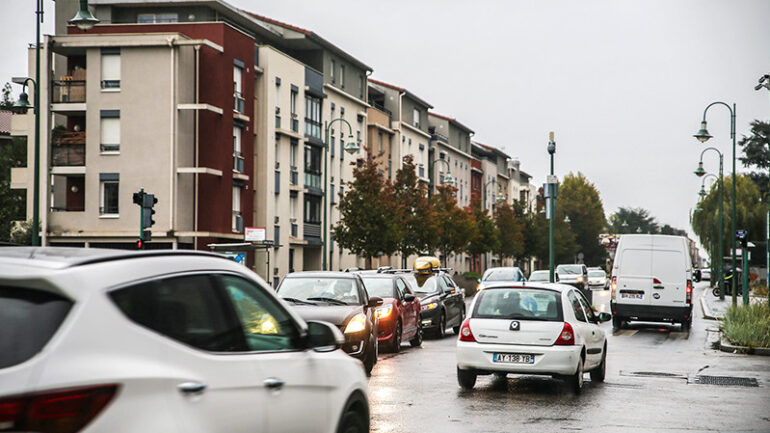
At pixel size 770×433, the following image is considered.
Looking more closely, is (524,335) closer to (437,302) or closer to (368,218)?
(437,302)

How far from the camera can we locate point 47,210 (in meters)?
47.6

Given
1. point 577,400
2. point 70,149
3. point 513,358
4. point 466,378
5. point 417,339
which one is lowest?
point 417,339

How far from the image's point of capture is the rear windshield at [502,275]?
41000 mm

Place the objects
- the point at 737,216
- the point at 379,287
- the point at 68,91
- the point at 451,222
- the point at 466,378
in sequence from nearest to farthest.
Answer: the point at 466,378
the point at 379,287
the point at 68,91
the point at 737,216
the point at 451,222

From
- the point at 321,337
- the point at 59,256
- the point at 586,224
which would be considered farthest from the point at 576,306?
the point at 586,224

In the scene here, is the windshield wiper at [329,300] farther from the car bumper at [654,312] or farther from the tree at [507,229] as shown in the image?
the tree at [507,229]

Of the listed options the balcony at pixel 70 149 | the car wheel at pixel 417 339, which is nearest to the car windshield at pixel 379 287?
the car wheel at pixel 417 339

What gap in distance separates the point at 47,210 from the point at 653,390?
38.8 m

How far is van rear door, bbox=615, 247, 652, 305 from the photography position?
92.7 ft

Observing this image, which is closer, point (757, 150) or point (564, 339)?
point (564, 339)

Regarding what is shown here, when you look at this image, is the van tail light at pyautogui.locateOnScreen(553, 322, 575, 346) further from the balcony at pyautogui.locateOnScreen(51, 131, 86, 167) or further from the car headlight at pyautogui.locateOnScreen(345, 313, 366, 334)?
the balcony at pyautogui.locateOnScreen(51, 131, 86, 167)

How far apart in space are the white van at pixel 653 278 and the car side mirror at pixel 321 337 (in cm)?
2364

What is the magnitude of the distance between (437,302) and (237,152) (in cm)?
2845

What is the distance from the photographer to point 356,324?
51.4 ft
